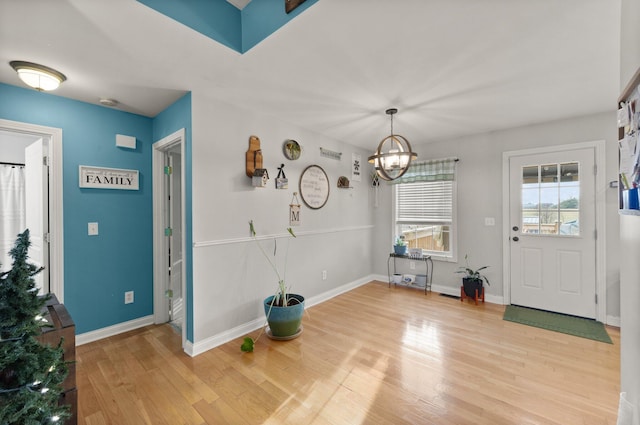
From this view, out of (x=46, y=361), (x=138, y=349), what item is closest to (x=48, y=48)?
(x=46, y=361)

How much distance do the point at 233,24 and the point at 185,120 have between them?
1.06m

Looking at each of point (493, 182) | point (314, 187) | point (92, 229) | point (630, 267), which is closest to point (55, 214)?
point (92, 229)

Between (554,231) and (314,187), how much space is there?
10.1 feet

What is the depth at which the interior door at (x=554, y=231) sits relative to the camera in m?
3.21

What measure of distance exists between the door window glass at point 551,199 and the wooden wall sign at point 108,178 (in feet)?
15.7

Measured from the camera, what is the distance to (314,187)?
379 cm

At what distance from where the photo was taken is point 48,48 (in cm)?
182

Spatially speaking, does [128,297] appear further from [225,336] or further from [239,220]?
[239,220]

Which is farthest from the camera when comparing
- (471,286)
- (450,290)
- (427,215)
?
(427,215)

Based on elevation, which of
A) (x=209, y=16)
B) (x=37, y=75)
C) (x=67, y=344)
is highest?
(x=209, y=16)

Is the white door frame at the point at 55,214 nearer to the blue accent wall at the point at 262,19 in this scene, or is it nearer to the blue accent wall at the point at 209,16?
the blue accent wall at the point at 209,16

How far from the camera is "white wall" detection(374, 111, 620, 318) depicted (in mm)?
3092

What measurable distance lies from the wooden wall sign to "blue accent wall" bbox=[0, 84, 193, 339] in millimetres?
46

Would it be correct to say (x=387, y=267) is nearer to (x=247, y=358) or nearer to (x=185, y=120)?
(x=247, y=358)
